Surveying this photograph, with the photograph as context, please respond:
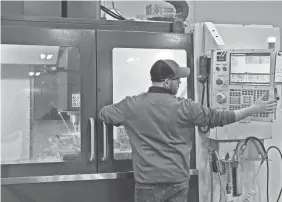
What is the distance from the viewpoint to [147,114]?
2.35 meters

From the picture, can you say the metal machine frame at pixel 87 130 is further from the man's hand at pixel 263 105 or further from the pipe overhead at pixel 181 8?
the man's hand at pixel 263 105

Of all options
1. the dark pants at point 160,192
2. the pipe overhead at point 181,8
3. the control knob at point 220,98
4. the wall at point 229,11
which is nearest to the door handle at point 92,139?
the dark pants at point 160,192

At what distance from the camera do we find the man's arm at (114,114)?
2420 mm

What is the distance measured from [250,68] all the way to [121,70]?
86 centimetres

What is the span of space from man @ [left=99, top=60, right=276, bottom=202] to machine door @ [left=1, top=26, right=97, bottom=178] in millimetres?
284

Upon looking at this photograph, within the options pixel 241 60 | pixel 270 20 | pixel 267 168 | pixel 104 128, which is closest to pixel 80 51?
pixel 104 128

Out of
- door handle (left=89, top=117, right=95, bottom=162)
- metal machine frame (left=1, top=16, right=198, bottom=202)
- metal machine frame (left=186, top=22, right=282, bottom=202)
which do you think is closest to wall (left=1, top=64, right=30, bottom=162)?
metal machine frame (left=1, top=16, right=198, bottom=202)

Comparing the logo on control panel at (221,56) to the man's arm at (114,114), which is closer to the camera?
the man's arm at (114,114)

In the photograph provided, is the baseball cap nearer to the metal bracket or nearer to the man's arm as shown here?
the man's arm

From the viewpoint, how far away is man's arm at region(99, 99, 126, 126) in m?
2.42

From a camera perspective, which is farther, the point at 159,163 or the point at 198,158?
the point at 198,158

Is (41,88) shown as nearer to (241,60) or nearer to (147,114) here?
(147,114)

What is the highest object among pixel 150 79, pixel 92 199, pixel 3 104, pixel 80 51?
pixel 80 51

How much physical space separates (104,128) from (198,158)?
713mm
